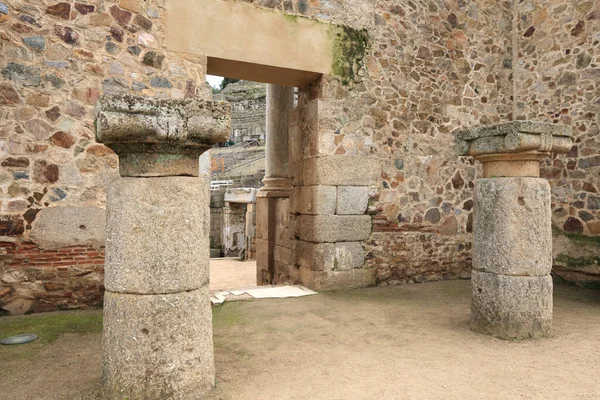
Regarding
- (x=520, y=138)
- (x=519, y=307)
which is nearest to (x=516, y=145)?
(x=520, y=138)

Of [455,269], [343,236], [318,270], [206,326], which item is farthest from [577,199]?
[206,326]

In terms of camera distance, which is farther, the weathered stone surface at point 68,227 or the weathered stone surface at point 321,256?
the weathered stone surface at point 321,256

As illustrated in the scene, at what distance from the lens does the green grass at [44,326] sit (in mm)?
3252

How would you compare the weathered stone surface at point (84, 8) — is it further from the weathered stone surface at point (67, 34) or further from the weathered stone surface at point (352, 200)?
the weathered stone surface at point (352, 200)

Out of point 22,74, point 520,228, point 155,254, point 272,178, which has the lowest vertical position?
point 155,254

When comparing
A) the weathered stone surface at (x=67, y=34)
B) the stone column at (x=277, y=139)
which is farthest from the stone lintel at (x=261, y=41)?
the stone column at (x=277, y=139)

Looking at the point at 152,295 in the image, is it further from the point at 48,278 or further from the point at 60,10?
the point at 60,10

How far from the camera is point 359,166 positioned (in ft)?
19.1

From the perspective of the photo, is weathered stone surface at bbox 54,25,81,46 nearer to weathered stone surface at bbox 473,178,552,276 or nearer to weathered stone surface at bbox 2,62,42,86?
weathered stone surface at bbox 2,62,42,86

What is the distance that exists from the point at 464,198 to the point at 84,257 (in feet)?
17.5

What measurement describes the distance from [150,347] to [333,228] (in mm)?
3540

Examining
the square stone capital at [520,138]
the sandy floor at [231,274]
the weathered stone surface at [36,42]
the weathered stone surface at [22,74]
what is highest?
the weathered stone surface at [36,42]

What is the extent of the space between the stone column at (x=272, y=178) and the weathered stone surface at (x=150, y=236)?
4.92 meters

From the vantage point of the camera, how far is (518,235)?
3.68m
